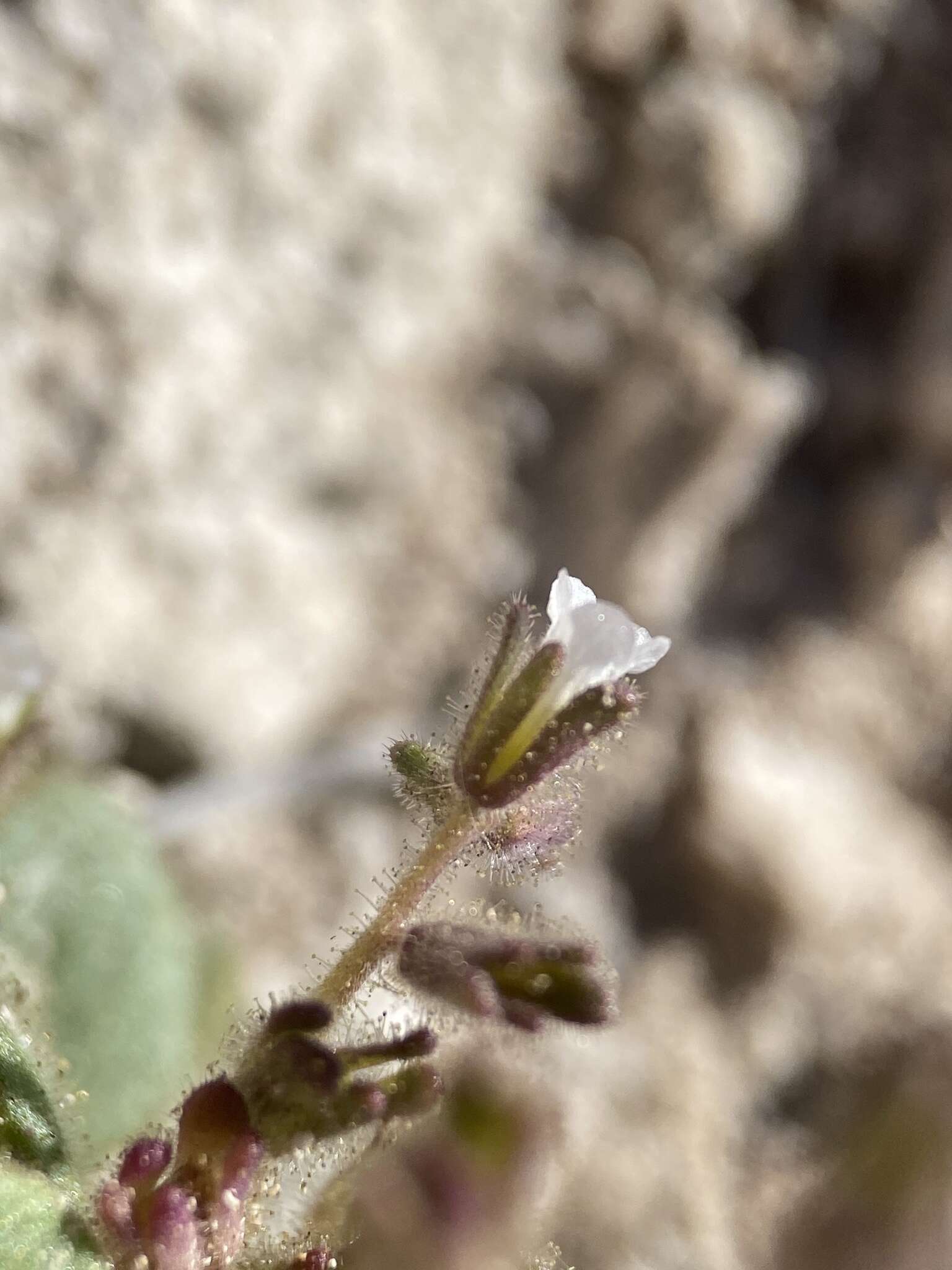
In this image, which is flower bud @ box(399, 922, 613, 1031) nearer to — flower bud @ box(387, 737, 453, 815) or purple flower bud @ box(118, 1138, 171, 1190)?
flower bud @ box(387, 737, 453, 815)

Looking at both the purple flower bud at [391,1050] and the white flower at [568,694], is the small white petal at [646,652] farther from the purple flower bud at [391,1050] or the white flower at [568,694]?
the purple flower bud at [391,1050]

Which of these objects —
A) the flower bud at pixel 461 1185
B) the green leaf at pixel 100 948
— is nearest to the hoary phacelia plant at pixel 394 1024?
the green leaf at pixel 100 948

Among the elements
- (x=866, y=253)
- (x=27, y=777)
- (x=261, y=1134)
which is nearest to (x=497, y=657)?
(x=261, y=1134)

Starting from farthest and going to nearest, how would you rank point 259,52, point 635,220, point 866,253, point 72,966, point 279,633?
1. point 866,253
2. point 635,220
3. point 279,633
4. point 259,52
5. point 72,966

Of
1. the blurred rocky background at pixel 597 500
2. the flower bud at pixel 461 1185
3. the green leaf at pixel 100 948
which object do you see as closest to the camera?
the green leaf at pixel 100 948

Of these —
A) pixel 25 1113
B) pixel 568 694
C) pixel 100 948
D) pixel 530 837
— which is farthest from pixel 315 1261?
pixel 100 948

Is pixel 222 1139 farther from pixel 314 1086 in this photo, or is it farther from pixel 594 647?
pixel 594 647

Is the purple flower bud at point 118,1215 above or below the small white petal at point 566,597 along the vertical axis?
below

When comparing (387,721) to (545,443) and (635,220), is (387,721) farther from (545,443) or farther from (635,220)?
(635,220)
